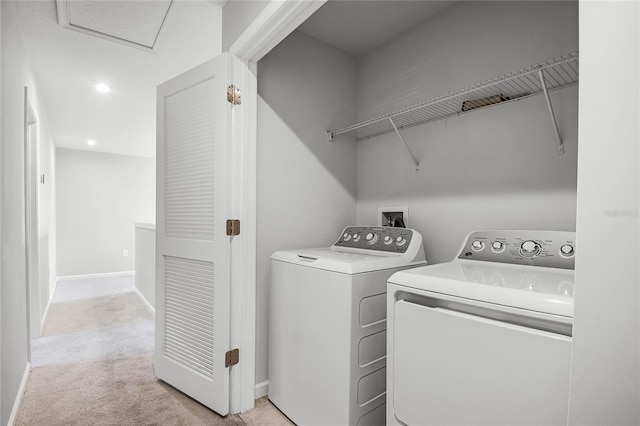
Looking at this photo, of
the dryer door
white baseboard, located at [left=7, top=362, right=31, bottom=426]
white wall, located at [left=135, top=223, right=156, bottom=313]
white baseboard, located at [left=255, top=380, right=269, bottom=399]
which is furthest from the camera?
white wall, located at [left=135, top=223, right=156, bottom=313]

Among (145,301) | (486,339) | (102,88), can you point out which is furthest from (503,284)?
(145,301)

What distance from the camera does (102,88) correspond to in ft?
10.5

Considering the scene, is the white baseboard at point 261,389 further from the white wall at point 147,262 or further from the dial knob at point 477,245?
the white wall at point 147,262

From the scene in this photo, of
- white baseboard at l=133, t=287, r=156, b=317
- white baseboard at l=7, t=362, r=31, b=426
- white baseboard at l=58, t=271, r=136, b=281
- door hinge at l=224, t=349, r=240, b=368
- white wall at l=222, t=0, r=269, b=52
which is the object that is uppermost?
white wall at l=222, t=0, r=269, b=52

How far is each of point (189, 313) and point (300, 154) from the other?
3.91 feet

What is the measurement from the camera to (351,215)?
7.97 ft

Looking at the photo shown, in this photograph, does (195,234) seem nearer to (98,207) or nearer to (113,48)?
(113,48)

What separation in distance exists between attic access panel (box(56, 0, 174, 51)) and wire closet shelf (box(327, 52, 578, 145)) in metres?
1.32

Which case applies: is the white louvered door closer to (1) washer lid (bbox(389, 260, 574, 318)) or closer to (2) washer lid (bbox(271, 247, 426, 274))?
(2) washer lid (bbox(271, 247, 426, 274))

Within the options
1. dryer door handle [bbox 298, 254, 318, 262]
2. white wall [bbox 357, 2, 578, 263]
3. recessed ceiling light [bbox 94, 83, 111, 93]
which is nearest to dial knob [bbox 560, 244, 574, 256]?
white wall [bbox 357, 2, 578, 263]

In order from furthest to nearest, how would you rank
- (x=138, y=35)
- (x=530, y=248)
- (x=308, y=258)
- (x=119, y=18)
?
1. (x=138, y=35)
2. (x=119, y=18)
3. (x=308, y=258)
4. (x=530, y=248)

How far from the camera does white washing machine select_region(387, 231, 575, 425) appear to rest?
879mm

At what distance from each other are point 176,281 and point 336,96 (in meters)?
1.66

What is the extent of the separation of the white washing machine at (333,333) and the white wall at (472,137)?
0.40 m
